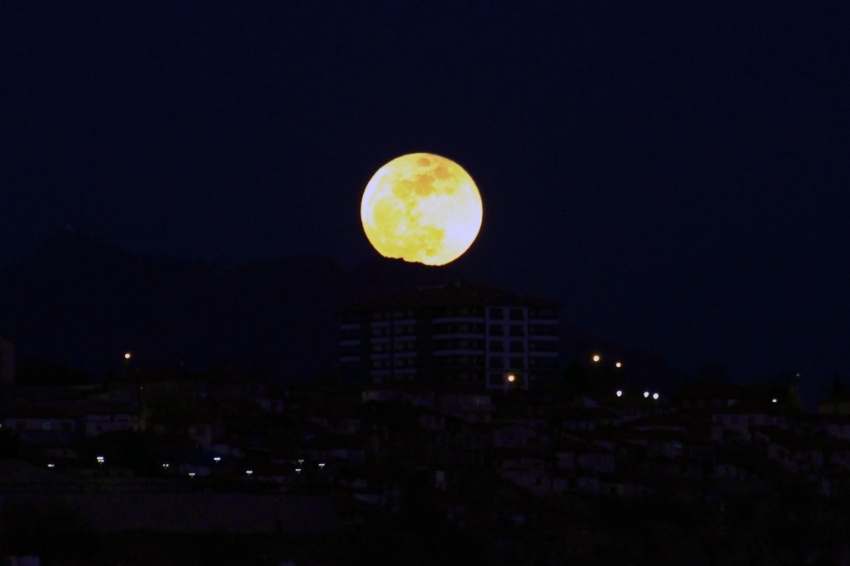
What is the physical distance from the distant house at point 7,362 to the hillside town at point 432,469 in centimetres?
8

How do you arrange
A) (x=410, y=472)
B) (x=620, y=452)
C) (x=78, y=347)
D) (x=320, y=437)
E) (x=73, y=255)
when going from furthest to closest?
1. (x=73, y=255)
2. (x=78, y=347)
3. (x=620, y=452)
4. (x=320, y=437)
5. (x=410, y=472)

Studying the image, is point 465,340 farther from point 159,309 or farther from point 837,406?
point 159,309

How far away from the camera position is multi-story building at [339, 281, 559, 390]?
7031cm

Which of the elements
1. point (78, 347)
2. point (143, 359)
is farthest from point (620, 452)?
point (78, 347)

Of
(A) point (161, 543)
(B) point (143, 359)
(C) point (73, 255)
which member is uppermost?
(C) point (73, 255)

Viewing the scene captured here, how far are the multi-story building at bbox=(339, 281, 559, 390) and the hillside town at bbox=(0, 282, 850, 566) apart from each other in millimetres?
109

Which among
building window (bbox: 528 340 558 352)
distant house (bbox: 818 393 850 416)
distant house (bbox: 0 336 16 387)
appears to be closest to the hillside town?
distant house (bbox: 0 336 16 387)

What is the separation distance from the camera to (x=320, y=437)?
49406 mm

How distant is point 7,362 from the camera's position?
196 feet

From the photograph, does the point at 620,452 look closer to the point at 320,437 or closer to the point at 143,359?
the point at 320,437

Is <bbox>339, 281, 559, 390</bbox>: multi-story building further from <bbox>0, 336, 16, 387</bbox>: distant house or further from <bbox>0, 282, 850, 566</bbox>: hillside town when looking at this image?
<bbox>0, 336, 16, 387</bbox>: distant house

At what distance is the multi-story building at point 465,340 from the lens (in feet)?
231

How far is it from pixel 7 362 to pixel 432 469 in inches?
780

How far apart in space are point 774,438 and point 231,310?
292 ft
